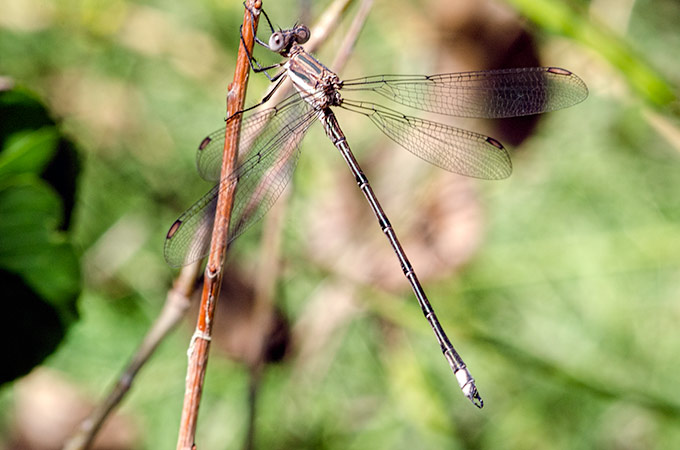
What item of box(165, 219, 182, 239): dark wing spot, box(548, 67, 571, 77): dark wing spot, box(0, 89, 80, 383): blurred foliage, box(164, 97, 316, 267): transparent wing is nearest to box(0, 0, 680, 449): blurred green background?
box(548, 67, 571, 77): dark wing spot

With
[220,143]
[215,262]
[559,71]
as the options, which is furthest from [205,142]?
[559,71]

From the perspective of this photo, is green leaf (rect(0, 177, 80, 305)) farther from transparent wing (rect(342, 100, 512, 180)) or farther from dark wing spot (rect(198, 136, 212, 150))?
transparent wing (rect(342, 100, 512, 180))

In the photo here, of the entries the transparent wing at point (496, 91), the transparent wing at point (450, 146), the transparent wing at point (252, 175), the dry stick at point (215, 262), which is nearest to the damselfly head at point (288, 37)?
the transparent wing at point (252, 175)

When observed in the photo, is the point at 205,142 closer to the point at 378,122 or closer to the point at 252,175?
the point at 252,175

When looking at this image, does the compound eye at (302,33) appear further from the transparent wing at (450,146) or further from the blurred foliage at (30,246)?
the blurred foliage at (30,246)

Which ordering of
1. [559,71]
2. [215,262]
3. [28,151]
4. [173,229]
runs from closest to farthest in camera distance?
[215,262] → [28,151] → [173,229] → [559,71]

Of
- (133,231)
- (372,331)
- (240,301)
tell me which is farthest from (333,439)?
(133,231)
